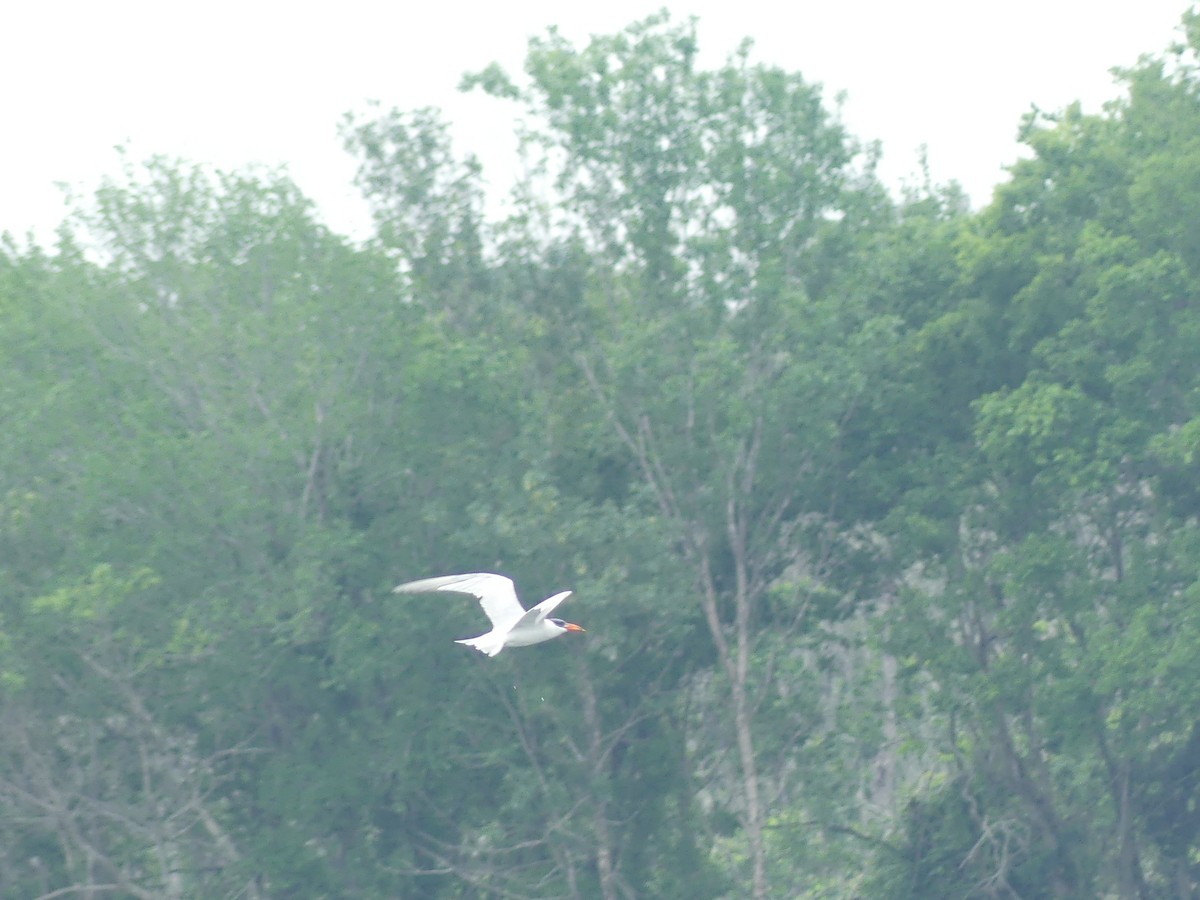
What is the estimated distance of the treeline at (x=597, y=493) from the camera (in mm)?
20797

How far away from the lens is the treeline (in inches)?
819

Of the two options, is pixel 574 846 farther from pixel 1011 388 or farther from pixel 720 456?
pixel 1011 388

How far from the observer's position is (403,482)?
22.0 metres

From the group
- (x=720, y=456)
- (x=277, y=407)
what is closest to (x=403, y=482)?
(x=277, y=407)

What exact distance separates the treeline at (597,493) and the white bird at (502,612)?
15.1ft

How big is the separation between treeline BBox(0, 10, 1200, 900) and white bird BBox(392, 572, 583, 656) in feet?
15.1

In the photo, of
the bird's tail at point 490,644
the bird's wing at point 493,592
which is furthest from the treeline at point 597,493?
the bird's tail at point 490,644

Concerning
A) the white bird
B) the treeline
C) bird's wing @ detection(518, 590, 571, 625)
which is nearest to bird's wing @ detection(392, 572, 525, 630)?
the white bird

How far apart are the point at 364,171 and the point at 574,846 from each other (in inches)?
363

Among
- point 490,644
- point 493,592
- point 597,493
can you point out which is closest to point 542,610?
point 490,644

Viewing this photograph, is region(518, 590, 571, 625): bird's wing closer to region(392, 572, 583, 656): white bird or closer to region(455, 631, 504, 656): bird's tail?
region(392, 572, 583, 656): white bird

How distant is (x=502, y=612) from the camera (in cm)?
1544

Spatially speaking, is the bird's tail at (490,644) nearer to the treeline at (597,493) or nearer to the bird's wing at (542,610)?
the bird's wing at (542,610)

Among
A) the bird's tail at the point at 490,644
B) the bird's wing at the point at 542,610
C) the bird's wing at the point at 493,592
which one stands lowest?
the bird's tail at the point at 490,644
